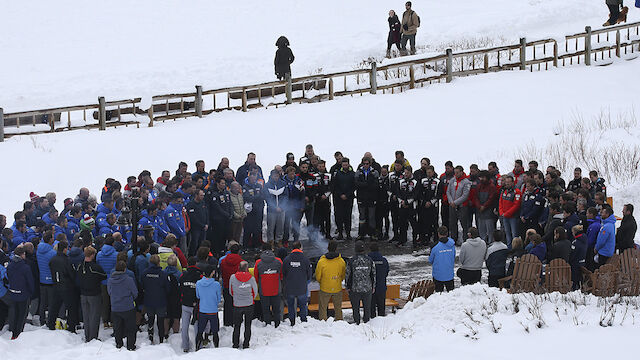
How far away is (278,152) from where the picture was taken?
20.6 meters

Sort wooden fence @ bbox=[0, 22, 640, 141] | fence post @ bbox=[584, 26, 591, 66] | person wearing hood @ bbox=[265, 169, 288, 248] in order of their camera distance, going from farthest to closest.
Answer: fence post @ bbox=[584, 26, 591, 66]
wooden fence @ bbox=[0, 22, 640, 141]
person wearing hood @ bbox=[265, 169, 288, 248]

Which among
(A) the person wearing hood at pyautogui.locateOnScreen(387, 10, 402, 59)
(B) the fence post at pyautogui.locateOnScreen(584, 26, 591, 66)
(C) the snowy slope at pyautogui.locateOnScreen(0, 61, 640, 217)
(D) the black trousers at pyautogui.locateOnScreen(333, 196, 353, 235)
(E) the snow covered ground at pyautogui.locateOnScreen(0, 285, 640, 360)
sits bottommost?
(E) the snow covered ground at pyautogui.locateOnScreen(0, 285, 640, 360)

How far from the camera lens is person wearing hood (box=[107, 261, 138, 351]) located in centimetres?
1137

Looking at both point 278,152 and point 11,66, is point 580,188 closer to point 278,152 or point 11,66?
point 278,152

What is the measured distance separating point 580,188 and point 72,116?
19807mm

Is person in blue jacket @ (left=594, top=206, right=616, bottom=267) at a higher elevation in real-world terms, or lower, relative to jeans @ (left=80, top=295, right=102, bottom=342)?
higher

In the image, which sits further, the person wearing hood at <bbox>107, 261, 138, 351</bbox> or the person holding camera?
the person holding camera

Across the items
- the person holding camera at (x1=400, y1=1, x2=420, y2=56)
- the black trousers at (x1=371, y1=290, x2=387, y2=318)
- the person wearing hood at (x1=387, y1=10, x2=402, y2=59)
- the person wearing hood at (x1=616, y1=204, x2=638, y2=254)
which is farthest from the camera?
the person wearing hood at (x1=387, y1=10, x2=402, y2=59)

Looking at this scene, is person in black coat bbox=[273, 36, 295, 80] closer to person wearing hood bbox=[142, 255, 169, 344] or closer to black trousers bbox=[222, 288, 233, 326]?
black trousers bbox=[222, 288, 233, 326]

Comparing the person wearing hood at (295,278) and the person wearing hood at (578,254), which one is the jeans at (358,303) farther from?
the person wearing hood at (578,254)

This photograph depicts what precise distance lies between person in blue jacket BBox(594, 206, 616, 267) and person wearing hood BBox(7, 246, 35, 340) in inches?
360

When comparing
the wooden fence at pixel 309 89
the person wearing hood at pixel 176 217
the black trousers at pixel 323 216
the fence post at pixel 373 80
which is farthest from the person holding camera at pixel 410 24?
the person wearing hood at pixel 176 217

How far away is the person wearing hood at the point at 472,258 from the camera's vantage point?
1292cm

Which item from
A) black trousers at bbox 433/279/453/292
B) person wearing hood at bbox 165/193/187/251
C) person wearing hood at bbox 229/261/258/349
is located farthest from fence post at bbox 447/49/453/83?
person wearing hood at bbox 229/261/258/349
